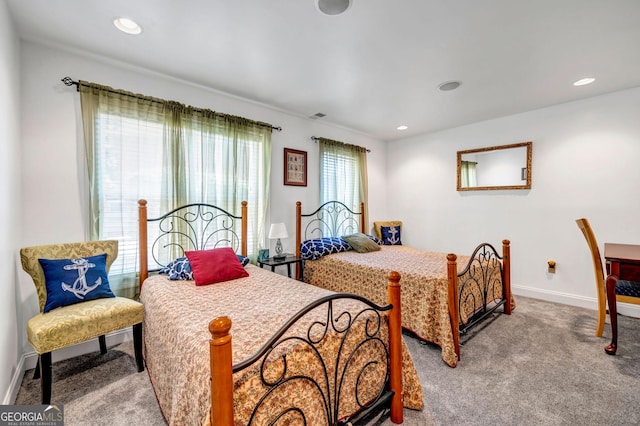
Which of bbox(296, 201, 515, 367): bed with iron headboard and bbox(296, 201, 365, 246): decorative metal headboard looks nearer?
bbox(296, 201, 515, 367): bed with iron headboard

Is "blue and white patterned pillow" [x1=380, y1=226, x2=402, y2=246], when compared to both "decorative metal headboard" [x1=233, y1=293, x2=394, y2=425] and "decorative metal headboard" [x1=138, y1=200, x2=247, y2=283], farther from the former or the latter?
"decorative metal headboard" [x1=233, y1=293, x2=394, y2=425]

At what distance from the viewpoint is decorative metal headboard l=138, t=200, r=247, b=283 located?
98.5 inches

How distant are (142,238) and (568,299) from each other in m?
4.98

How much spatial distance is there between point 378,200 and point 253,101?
2933mm

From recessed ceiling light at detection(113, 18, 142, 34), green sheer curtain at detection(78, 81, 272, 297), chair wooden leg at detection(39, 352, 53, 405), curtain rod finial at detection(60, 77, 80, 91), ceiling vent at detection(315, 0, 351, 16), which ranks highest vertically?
recessed ceiling light at detection(113, 18, 142, 34)

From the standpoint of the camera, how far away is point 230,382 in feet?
3.02

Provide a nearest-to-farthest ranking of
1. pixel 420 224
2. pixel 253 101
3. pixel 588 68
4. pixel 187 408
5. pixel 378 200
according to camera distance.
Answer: pixel 187 408
pixel 588 68
pixel 253 101
pixel 420 224
pixel 378 200

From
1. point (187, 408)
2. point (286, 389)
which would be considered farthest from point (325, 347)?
point (187, 408)

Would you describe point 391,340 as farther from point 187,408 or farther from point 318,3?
point 318,3

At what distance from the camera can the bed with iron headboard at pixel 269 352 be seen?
3.40ft

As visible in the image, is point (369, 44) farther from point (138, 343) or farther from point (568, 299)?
point (568, 299)

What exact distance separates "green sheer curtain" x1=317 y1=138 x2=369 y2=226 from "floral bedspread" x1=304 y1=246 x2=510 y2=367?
1035mm

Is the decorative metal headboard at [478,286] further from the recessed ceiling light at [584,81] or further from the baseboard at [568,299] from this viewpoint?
the recessed ceiling light at [584,81]

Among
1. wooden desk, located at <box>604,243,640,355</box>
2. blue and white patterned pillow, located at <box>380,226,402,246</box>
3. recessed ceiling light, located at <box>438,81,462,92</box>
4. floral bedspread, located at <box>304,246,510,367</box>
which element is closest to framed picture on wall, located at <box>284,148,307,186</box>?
floral bedspread, located at <box>304,246,510,367</box>
